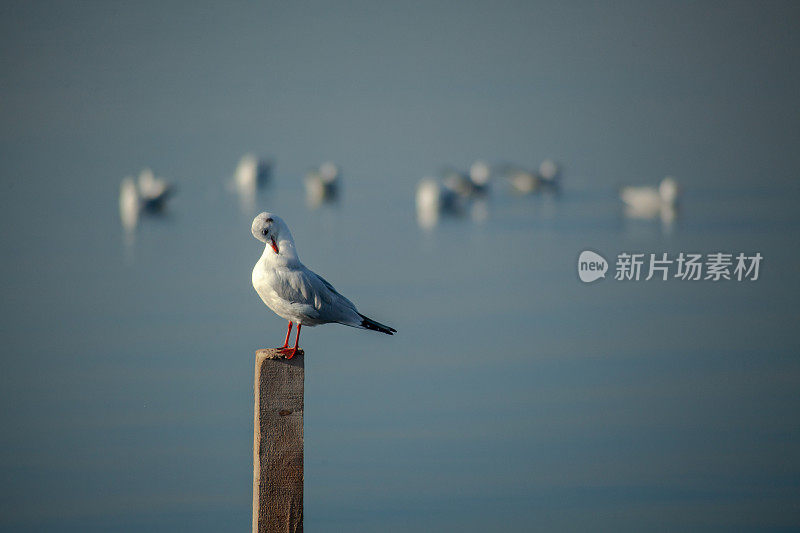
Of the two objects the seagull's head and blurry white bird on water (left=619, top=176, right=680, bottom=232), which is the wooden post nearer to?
the seagull's head

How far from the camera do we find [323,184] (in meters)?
20.2

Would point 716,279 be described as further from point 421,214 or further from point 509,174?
point 509,174

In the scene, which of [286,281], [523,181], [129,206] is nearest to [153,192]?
[129,206]

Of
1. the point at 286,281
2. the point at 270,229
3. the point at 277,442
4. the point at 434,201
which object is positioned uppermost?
the point at 434,201

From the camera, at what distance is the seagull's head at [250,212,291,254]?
5.27m

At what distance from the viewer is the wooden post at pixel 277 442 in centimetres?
465

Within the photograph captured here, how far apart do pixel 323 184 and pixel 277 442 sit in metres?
15.8

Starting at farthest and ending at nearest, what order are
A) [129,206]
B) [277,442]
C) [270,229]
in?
[129,206], [270,229], [277,442]

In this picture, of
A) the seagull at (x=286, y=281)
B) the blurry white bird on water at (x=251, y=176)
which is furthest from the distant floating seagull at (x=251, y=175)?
the seagull at (x=286, y=281)

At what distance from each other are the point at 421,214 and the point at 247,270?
17.7 ft

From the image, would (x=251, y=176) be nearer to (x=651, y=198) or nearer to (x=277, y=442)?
(x=651, y=198)

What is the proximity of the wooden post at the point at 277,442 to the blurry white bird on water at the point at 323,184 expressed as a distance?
14.8m

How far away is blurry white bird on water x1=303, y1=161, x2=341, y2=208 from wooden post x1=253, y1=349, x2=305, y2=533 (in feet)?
48.6

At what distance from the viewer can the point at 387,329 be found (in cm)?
555
